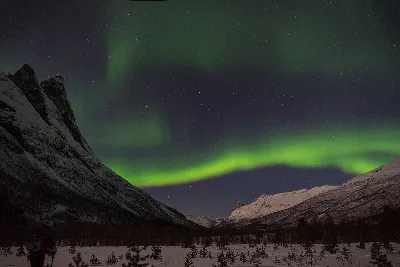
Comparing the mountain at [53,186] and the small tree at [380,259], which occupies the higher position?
the mountain at [53,186]

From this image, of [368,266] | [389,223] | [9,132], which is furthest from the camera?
[9,132]

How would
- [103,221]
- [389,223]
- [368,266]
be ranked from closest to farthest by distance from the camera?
[368,266], [389,223], [103,221]

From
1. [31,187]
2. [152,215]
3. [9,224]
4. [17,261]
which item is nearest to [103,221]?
[31,187]

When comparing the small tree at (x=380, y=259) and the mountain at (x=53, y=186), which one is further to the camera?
the mountain at (x=53, y=186)

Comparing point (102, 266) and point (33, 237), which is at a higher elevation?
point (33, 237)

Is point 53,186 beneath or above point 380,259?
above

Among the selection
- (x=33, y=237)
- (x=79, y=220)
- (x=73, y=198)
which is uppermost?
(x=73, y=198)

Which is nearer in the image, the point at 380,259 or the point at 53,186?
the point at 380,259

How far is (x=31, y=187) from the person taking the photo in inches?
5546

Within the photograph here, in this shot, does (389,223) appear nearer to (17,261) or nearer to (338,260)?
(338,260)

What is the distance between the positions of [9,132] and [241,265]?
205 meters

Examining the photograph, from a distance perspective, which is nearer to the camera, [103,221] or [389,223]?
[389,223]

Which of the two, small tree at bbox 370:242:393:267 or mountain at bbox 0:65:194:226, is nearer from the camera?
small tree at bbox 370:242:393:267

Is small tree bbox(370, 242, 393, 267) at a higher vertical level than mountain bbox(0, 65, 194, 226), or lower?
lower
